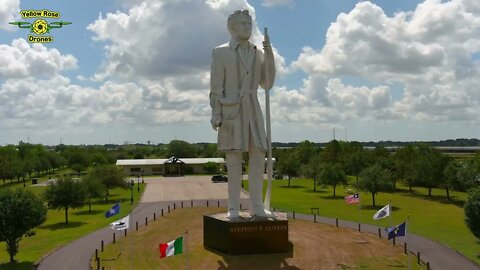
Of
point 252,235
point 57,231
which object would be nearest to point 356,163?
point 57,231

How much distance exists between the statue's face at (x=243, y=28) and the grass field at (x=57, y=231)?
19.5 meters

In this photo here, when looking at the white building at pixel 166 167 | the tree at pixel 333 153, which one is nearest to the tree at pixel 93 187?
the tree at pixel 333 153

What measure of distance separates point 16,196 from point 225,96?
652 inches

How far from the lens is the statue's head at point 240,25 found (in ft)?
91.4

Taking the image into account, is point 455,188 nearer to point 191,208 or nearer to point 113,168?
point 191,208

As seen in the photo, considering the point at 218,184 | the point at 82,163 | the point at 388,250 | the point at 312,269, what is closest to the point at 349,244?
the point at 388,250

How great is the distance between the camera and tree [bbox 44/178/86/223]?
4722cm

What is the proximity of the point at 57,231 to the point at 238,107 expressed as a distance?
24503 millimetres

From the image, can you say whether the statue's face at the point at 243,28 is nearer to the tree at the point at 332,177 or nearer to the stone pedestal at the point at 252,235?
the stone pedestal at the point at 252,235

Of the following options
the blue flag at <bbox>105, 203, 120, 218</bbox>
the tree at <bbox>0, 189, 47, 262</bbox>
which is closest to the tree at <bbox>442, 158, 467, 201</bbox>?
the blue flag at <bbox>105, 203, 120, 218</bbox>

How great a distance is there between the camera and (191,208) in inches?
2063

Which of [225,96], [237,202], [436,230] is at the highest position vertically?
[225,96]

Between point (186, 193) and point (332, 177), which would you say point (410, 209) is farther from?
point (186, 193)

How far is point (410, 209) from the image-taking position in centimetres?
5166
